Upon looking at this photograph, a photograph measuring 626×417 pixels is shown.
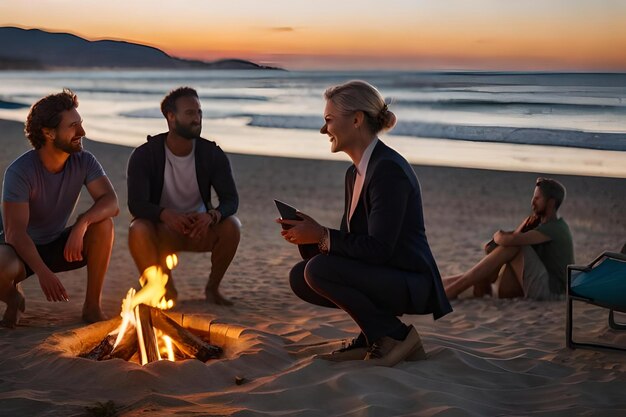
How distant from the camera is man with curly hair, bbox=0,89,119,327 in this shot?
4949 millimetres

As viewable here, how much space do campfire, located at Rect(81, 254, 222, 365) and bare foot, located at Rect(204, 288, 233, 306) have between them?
108 cm

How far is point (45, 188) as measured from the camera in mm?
5102

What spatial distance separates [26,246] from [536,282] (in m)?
3.25

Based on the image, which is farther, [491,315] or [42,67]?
[42,67]

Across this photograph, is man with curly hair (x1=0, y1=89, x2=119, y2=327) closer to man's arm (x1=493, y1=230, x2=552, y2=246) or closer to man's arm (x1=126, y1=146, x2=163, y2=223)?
man's arm (x1=126, y1=146, x2=163, y2=223)

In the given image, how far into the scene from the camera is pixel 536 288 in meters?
5.84

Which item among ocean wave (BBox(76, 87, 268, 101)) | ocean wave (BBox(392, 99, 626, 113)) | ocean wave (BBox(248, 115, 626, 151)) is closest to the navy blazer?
ocean wave (BBox(248, 115, 626, 151))

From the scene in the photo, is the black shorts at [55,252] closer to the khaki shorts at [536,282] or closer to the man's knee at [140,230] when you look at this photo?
the man's knee at [140,230]

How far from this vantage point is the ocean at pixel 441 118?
584 inches

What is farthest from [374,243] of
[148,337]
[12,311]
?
[12,311]

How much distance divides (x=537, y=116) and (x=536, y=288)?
12792 millimetres

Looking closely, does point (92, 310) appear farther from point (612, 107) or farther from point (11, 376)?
point (612, 107)

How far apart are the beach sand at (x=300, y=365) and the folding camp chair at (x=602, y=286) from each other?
265mm

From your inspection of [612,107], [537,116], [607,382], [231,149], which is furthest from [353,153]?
[612,107]
